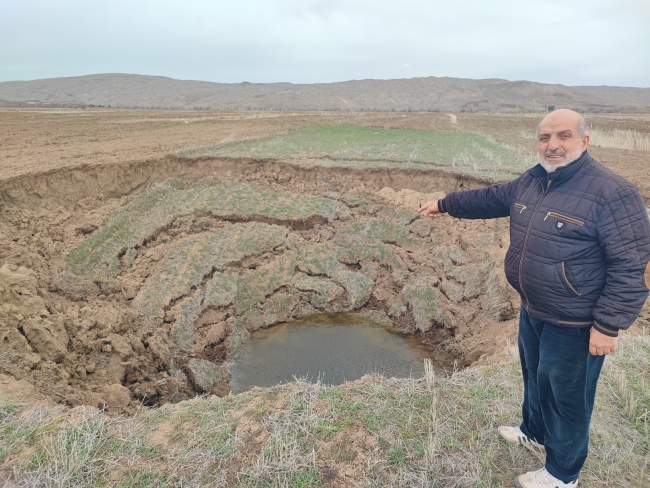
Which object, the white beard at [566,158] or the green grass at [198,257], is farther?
the green grass at [198,257]

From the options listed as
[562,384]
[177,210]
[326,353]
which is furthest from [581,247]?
[177,210]

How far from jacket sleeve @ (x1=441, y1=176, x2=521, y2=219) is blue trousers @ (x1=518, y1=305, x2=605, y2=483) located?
71cm

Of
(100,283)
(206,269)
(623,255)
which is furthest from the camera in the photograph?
(206,269)

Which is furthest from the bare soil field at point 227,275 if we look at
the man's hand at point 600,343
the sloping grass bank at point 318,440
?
the man's hand at point 600,343

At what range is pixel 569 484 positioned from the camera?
2.55m

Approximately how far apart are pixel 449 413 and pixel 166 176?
30.4ft

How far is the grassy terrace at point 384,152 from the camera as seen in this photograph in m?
11.0

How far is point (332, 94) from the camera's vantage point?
103 m

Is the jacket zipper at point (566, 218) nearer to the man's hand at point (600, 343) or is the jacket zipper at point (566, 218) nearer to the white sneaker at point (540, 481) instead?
the man's hand at point (600, 343)

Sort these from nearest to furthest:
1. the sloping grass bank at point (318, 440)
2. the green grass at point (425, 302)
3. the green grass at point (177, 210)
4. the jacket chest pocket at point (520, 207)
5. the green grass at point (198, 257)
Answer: the jacket chest pocket at point (520, 207) < the sloping grass bank at point (318, 440) < the green grass at point (198, 257) < the green grass at point (177, 210) < the green grass at point (425, 302)

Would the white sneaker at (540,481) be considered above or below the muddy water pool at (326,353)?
above

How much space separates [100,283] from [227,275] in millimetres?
2174

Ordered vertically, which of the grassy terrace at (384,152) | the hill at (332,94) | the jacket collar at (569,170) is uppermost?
the hill at (332,94)

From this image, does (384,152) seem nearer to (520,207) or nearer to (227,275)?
(227,275)
